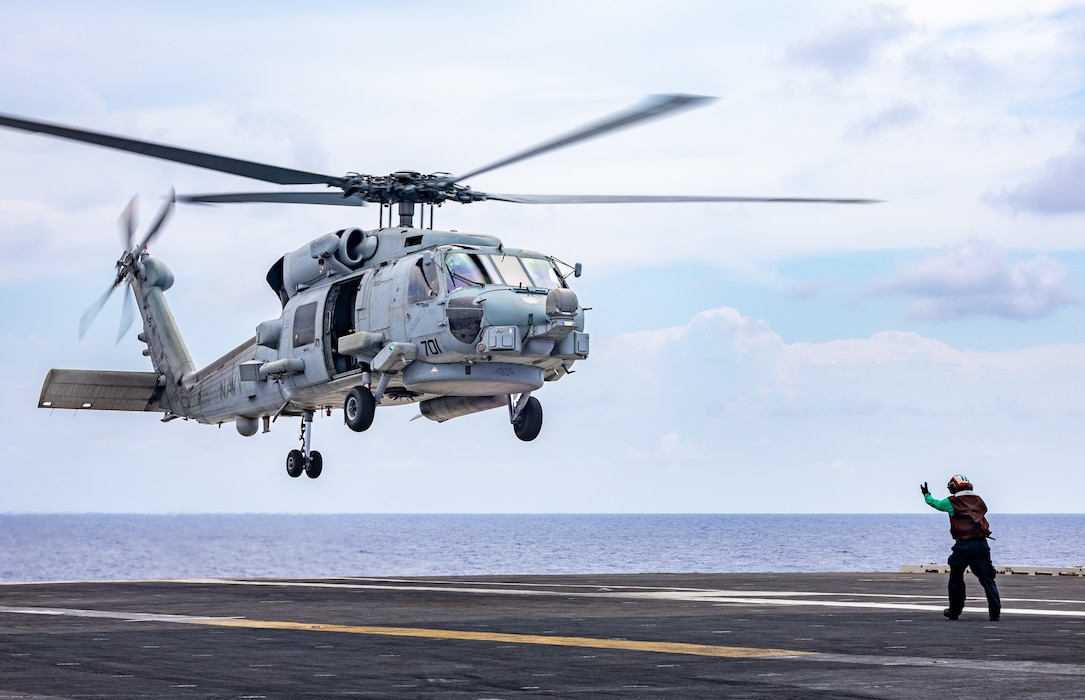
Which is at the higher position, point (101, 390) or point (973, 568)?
point (101, 390)

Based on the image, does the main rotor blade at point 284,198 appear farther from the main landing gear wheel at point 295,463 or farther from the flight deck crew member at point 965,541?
the flight deck crew member at point 965,541

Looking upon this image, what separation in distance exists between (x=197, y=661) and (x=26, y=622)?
6490 mm

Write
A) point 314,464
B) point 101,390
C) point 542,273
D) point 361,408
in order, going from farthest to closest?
point 101,390, point 314,464, point 361,408, point 542,273

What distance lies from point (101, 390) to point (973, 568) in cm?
2277

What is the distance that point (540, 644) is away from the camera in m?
15.0

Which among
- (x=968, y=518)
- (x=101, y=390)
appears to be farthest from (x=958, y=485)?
(x=101, y=390)

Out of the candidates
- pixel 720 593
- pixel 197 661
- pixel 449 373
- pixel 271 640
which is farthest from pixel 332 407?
pixel 197 661

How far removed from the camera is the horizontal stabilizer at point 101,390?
3206 centimetres

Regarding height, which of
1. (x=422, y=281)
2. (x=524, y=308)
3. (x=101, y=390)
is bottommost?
(x=101, y=390)

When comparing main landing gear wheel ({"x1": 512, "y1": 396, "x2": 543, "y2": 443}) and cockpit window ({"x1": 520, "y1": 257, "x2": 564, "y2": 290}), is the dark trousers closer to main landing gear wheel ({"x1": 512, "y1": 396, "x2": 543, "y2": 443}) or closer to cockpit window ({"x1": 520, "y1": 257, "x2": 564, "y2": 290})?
cockpit window ({"x1": 520, "y1": 257, "x2": 564, "y2": 290})

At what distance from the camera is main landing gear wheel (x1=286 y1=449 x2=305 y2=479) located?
30.8m

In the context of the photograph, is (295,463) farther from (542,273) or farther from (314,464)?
(542,273)

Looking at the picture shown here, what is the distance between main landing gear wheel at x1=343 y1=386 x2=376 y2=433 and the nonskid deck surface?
3.58 m

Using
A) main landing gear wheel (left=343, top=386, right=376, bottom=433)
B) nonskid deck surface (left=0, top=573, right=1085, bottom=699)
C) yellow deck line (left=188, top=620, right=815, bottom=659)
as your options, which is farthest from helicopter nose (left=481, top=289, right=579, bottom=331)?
yellow deck line (left=188, top=620, right=815, bottom=659)
